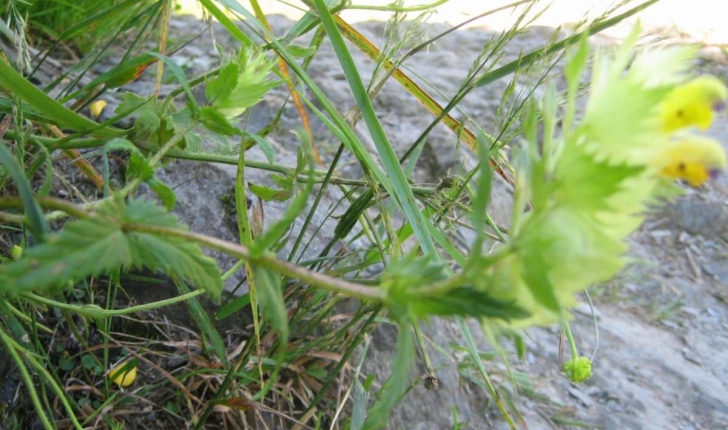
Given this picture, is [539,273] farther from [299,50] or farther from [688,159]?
[299,50]

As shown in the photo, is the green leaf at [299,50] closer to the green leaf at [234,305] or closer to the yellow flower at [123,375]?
the green leaf at [234,305]

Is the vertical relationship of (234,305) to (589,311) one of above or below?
above

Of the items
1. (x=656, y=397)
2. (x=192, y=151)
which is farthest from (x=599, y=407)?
(x=192, y=151)

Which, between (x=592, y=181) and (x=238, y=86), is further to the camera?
(x=238, y=86)

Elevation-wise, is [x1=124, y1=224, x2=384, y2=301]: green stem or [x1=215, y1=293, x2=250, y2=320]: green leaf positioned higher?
[x1=124, y1=224, x2=384, y2=301]: green stem

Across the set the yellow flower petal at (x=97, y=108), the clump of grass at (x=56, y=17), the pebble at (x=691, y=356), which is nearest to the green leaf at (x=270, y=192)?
the yellow flower petal at (x=97, y=108)

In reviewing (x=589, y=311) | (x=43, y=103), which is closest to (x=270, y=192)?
(x=43, y=103)

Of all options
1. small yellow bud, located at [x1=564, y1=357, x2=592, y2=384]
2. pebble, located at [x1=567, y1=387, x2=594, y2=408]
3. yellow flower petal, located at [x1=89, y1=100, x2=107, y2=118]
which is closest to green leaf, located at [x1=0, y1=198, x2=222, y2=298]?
small yellow bud, located at [x1=564, y1=357, x2=592, y2=384]

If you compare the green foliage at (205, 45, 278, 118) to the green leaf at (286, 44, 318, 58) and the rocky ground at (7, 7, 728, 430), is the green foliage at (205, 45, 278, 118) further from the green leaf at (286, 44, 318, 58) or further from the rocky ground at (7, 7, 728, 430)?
the rocky ground at (7, 7, 728, 430)
